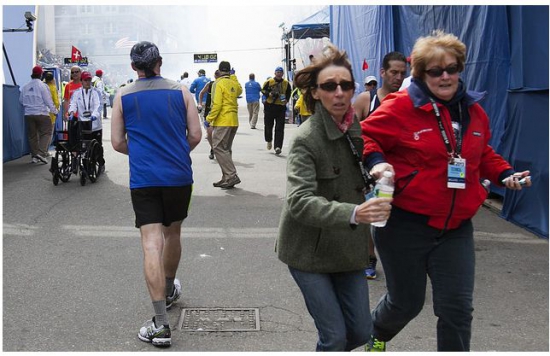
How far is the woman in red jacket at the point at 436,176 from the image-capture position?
10.5 feet

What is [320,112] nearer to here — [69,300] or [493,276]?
[69,300]

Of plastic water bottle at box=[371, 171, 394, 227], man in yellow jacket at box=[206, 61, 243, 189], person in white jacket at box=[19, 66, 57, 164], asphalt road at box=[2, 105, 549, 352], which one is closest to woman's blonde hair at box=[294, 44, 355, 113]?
plastic water bottle at box=[371, 171, 394, 227]

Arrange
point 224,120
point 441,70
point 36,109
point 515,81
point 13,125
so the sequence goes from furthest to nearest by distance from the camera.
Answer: point 13,125
point 36,109
point 224,120
point 515,81
point 441,70

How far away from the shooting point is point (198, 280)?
18.7 feet

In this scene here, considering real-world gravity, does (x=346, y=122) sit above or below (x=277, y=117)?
above

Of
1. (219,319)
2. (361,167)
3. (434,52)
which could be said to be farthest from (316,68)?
(219,319)

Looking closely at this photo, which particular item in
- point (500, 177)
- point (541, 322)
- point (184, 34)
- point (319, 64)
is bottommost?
point (541, 322)

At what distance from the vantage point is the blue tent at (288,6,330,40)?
24.9 meters

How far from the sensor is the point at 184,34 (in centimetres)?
9844

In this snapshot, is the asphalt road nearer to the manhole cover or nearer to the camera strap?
the manhole cover

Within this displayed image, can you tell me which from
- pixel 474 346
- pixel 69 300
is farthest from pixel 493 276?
pixel 69 300

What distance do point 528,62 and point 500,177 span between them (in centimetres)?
470

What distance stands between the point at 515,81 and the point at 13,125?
33.7 ft

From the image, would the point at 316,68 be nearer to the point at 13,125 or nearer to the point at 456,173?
the point at 456,173
